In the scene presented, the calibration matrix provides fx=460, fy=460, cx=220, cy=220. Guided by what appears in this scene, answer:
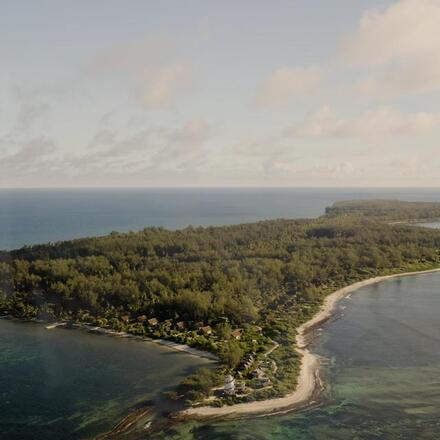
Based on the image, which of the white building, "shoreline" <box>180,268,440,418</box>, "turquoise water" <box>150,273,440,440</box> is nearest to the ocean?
"turquoise water" <box>150,273,440,440</box>

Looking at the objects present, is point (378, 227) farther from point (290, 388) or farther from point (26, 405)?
point (26, 405)

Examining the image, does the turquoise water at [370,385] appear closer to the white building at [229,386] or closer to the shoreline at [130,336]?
the white building at [229,386]

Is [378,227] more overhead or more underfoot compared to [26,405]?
more overhead

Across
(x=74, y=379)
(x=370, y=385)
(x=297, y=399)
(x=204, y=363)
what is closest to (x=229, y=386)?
(x=297, y=399)

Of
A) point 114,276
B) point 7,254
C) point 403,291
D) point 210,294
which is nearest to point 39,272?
point 114,276

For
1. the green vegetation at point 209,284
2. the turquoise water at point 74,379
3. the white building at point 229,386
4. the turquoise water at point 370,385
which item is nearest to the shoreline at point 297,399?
the green vegetation at point 209,284

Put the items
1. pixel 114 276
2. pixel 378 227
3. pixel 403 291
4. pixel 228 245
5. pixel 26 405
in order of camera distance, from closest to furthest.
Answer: pixel 26 405 < pixel 114 276 < pixel 403 291 < pixel 228 245 < pixel 378 227

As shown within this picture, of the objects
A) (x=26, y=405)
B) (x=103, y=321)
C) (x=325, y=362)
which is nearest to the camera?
(x=26, y=405)
